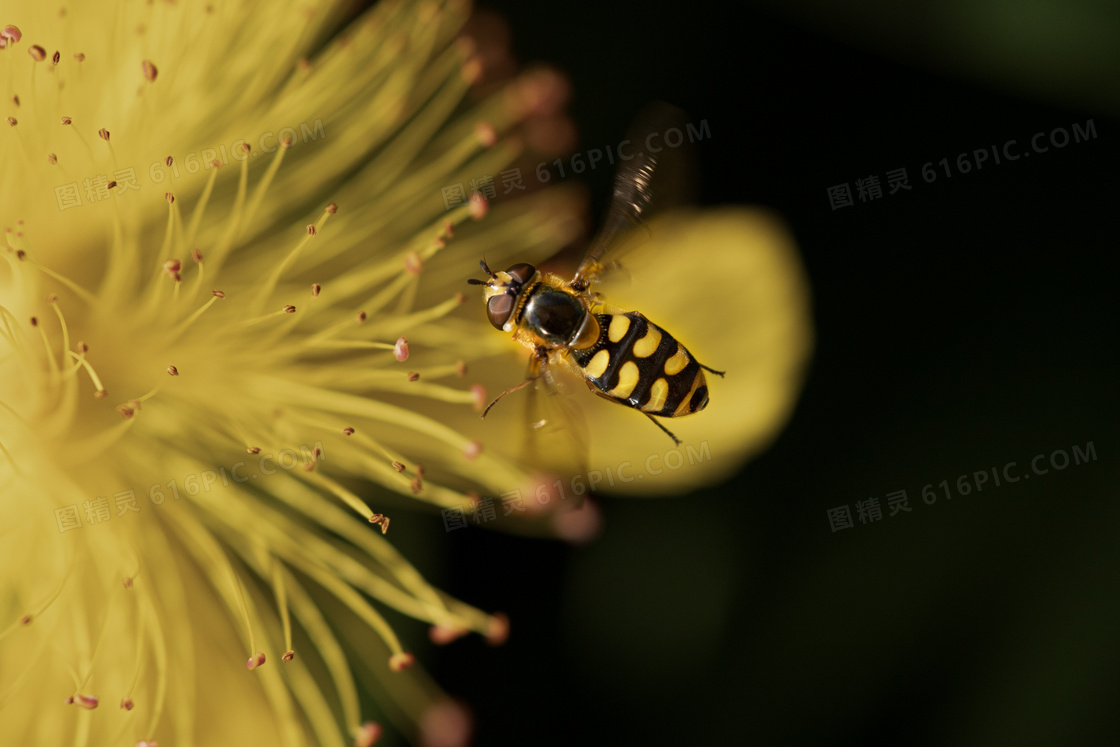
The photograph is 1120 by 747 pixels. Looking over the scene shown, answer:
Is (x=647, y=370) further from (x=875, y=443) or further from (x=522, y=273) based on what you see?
(x=875, y=443)

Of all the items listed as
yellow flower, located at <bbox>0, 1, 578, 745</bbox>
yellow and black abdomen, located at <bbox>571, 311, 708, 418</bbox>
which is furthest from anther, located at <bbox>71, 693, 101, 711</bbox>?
yellow and black abdomen, located at <bbox>571, 311, 708, 418</bbox>

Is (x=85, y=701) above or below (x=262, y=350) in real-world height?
below

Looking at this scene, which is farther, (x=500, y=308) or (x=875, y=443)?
(x=875, y=443)

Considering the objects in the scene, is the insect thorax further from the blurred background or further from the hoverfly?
the blurred background

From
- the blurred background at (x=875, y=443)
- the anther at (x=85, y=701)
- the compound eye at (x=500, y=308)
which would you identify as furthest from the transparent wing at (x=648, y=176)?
the anther at (x=85, y=701)

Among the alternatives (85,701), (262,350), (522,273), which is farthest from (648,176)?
(85,701)

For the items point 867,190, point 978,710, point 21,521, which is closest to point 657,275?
point 867,190

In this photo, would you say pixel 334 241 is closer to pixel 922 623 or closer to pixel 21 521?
pixel 21 521
